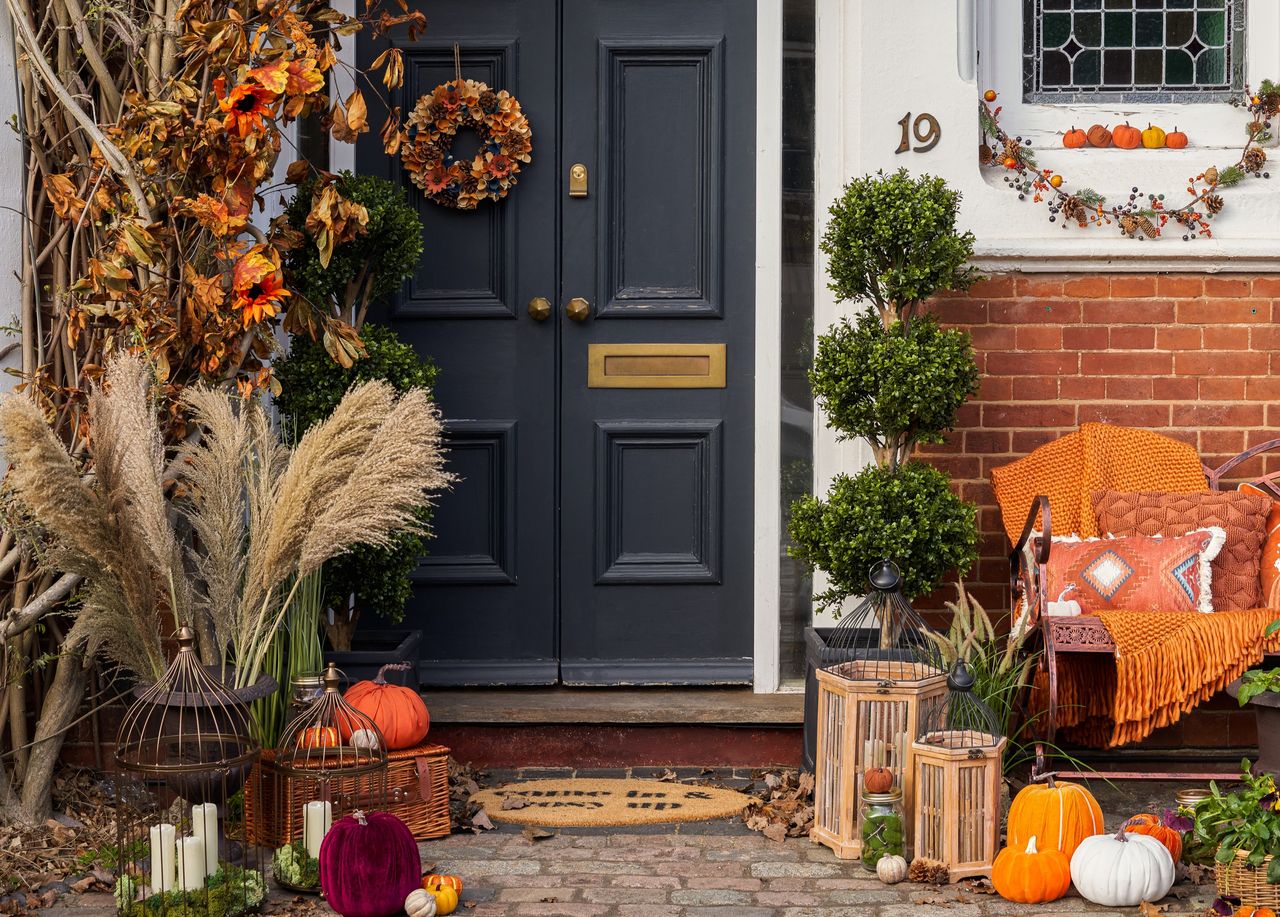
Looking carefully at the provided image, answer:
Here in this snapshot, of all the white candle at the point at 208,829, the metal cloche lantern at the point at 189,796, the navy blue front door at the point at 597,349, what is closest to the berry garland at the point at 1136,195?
the navy blue front door at the point at 597,349

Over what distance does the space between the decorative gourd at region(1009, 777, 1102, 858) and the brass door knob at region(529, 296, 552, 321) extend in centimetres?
223

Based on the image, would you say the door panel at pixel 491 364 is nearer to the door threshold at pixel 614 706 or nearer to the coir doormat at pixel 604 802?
the door threshold at pixel 614 706

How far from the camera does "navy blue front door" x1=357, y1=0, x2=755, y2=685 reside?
4980mm

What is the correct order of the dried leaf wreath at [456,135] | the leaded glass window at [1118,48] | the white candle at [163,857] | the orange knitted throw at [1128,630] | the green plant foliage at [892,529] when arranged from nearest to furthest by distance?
the white candle at [163,857] → the orange knitted throw at [1128,630] → the green plant foliage at [892,529] → the dried leaf wreath at [456,135] → the leaded glass window at [1118,48]

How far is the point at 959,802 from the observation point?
3.67 m

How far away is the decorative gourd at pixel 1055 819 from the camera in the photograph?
362cm

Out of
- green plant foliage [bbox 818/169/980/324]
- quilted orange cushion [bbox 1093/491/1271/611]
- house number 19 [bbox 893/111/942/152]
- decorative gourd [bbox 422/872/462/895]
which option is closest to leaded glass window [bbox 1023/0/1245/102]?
house number 19 [bbox 893/111/942/152]

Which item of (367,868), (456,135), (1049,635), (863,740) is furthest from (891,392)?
(367,868)

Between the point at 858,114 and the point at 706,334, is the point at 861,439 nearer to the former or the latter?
the point at 706,334

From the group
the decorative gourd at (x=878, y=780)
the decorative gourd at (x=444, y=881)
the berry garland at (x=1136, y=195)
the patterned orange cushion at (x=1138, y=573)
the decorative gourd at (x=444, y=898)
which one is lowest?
the decorative gourd at (x=444, y=898)

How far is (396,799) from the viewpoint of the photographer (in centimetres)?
397

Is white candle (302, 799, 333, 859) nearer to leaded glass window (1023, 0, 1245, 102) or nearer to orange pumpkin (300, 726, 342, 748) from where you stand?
orange pumpkin (300, 726, 342, 748)

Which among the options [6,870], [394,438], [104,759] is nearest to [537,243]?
[394,438]

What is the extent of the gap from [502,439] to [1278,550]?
8.04ft
